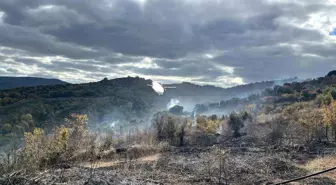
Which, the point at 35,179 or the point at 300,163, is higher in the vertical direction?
the point at 35,179

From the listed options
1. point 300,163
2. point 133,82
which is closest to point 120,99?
point 133,82

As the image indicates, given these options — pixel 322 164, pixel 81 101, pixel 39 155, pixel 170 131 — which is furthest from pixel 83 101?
pixel 39 155

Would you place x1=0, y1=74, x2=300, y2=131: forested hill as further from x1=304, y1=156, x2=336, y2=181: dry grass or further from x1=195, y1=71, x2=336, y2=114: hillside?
x1=304, y1=156, x2=336, y2=181: dry grass

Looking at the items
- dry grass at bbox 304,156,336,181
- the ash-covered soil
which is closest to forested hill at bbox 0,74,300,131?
the ash-covered soil

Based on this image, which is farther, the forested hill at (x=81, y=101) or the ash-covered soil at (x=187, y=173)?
the forested hill at (x=81, y=101)

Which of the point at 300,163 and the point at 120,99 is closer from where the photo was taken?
the point at 300,163

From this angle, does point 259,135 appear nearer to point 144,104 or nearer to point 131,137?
point 131,137

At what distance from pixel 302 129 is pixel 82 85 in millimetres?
109907

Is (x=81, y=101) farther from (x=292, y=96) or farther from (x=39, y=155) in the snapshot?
(x=39, y=155)

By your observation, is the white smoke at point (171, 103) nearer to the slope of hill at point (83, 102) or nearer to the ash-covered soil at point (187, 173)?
the slope of hill at point (83, 102)

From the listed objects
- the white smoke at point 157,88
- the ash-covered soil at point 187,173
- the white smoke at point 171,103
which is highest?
the white smoke at point 157,88

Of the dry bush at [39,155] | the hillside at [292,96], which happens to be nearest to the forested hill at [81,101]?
the hillside at [292,96]

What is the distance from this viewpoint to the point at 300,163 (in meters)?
13.5

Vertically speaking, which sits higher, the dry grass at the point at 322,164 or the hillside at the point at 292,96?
the hillside at the point at 292,96
